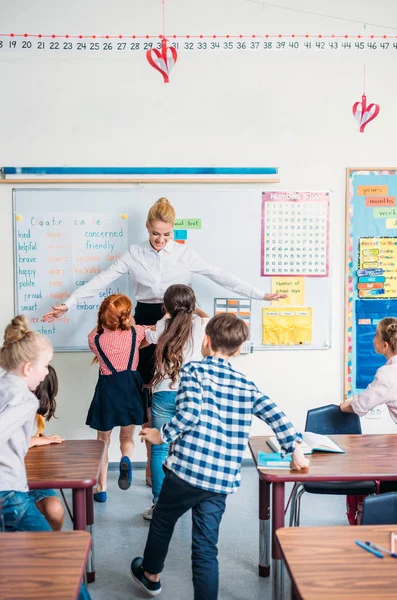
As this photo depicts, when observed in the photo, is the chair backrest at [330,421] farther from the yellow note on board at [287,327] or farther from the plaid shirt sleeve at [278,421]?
the yellow note on board at [287,327]

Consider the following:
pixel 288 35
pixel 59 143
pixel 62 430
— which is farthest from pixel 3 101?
pixel 62 430

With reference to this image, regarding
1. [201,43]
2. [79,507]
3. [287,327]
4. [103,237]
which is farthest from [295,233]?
[79,507]

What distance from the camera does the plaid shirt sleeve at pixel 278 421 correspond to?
7.24 ft

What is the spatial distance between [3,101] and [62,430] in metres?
2.29

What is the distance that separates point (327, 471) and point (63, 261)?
8.43 feet

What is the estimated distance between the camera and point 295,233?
427cm

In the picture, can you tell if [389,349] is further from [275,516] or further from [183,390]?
[183,390]

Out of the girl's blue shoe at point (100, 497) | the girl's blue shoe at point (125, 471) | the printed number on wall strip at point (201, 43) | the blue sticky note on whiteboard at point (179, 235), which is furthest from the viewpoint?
the blue sticky note on whiteboard at point (179, 235)

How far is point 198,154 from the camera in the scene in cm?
422

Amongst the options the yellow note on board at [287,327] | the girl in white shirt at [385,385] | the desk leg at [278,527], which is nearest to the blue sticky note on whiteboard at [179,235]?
the yellow note on board at [287,327]

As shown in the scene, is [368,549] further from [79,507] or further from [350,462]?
[79,507]

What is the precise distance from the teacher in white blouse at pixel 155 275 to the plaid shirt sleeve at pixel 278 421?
1.73 metres

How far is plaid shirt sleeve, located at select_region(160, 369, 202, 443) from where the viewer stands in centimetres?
217

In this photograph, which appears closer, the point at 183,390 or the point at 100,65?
the point at 183,390
